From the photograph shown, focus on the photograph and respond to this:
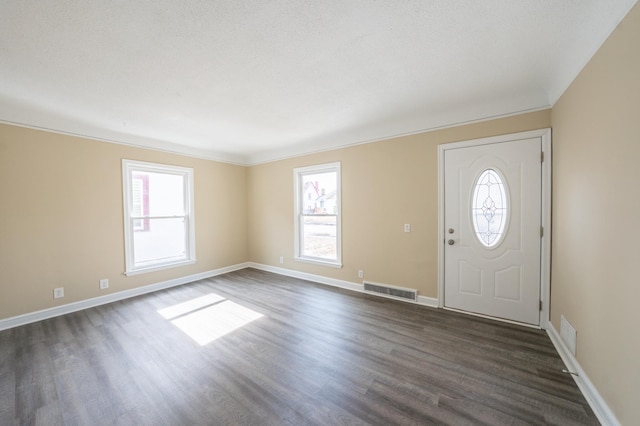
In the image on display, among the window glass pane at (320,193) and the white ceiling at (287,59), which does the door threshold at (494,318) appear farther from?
the white ceiling at (287,59)

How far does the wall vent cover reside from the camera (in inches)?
136

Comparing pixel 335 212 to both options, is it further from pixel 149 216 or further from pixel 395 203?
pixel 149 216

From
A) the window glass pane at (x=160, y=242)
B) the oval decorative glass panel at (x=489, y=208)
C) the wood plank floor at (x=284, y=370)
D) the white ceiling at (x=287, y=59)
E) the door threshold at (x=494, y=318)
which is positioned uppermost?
the white ceiling at (x=287, y=59)

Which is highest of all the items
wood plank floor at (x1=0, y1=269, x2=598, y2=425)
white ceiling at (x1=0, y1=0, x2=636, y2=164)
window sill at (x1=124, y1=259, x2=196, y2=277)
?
white ceiling at (x1=0, y1=0, x2=636, y2=164)

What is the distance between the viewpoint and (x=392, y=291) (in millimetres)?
3643

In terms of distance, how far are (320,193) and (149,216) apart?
3.02 metres

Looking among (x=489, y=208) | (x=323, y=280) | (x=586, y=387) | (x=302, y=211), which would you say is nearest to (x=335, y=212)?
(x=302, y=211)

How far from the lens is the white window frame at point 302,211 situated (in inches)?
167

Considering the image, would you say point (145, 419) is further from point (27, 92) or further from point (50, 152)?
point (50, 152)

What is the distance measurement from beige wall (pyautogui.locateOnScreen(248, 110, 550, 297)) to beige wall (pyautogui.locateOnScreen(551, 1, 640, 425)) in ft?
3.06

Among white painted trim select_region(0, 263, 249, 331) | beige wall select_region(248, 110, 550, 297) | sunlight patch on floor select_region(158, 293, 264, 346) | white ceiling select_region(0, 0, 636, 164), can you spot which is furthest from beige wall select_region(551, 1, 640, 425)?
white painted trim select_region(0, 263, 249, 331)

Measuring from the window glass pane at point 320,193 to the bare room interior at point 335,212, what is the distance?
7cm

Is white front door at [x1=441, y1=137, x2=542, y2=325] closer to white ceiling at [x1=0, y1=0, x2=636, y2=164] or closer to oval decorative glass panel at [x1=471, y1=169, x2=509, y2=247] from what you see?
oval decorative glass panel at [x1=471, y1=169, x2=509, y2=247]

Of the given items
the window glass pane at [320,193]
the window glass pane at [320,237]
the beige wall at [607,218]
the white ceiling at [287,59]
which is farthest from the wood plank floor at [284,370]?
the white ceiling at [287,59]
